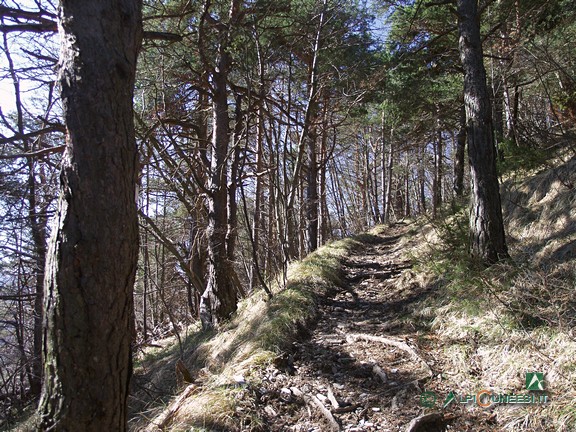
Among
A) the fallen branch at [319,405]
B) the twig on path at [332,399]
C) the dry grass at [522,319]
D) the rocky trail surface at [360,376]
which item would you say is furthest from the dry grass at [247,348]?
the dry grass at [522,319]

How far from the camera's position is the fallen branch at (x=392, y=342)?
3.09m

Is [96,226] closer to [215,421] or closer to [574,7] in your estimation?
A: [215,421]

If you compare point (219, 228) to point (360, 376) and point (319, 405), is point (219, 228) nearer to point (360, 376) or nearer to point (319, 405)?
point (360, 376)

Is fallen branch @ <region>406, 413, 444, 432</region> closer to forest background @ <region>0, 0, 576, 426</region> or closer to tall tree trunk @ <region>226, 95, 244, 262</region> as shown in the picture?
forest background @ <region>0, 0, 576, 426</region>

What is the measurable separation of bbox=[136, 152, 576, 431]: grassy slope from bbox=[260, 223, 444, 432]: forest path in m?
0.18

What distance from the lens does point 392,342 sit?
3.54m

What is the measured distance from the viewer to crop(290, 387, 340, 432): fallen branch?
246 centimetres

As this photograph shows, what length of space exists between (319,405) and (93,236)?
6.55ft

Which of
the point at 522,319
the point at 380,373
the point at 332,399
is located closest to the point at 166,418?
the point at 332,399

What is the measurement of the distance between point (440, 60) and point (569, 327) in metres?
6.77

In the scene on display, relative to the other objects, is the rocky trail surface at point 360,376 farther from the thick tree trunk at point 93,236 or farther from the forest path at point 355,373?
the thick tree trunk at point 93,236

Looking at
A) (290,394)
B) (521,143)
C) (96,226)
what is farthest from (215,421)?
(521,143)

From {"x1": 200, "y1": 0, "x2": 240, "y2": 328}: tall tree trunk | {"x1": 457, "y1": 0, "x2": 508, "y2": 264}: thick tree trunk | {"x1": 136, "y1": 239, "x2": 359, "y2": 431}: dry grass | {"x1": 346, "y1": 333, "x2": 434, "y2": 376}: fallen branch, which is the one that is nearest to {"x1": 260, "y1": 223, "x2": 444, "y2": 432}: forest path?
{"x1": 346, "y1": 333, "x2": 434, "y2": 376}: fallen branch

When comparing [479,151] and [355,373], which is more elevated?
[479,151]
